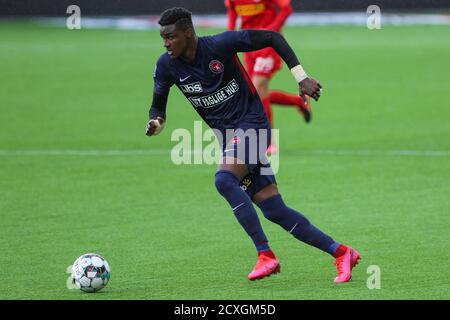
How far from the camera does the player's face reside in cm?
761

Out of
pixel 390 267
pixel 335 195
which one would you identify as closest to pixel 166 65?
pixel 390 267

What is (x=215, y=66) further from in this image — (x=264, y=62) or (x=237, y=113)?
(x=264, y=62)

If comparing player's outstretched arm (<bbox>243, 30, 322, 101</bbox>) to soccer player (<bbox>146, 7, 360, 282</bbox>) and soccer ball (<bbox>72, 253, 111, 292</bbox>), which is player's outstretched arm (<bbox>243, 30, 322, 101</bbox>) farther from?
soccer ball (<bbox>72, 253, 111, 292</bbox>)

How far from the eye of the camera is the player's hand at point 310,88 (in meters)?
7.34

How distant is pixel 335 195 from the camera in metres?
11.2

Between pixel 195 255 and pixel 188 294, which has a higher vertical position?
pixel 195 255

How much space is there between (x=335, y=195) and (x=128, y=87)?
1026 cm

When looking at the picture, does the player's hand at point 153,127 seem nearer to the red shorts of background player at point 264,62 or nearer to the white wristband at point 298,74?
the white wristband at point 298,74

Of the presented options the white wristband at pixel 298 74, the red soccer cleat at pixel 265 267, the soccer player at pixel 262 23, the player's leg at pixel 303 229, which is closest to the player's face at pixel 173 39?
the white wristband at pixel 298 74

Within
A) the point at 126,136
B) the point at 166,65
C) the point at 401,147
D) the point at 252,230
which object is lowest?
the point at 252,230

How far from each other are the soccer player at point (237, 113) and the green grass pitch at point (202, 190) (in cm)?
33

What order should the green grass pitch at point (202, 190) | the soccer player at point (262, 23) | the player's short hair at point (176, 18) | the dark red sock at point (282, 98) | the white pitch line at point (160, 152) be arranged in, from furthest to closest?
1. the dark red sock at point (282, 98)
2. the white pitch line at point (160, 152)
3. the soccer player at point (262, 23)
4. the green grass pitch at point (202, 190)
5. the player's short hair at point (176, 18)

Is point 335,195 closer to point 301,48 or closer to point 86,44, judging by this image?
point 301,48

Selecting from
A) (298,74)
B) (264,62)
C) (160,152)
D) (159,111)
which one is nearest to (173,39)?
(159,111)
